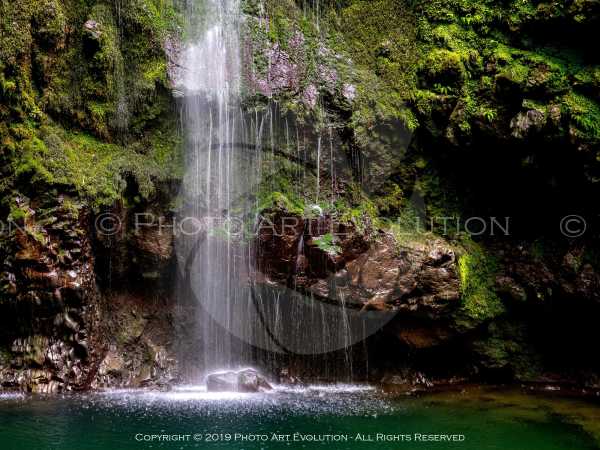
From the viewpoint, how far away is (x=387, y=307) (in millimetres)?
12016

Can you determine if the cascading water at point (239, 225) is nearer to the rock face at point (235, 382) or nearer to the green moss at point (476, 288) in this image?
the rock face at point (235, 382)

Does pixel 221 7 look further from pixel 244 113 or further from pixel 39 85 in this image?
pixel 39 85

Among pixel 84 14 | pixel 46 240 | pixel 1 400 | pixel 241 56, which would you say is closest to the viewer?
pixel 1 400

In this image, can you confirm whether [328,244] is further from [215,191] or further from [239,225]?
[215,191]

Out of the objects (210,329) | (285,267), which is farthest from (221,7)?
(210,329)

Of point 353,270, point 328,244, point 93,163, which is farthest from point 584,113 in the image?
point 93,163

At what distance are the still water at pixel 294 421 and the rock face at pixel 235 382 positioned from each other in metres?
0.27

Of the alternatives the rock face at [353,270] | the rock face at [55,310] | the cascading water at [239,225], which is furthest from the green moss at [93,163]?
the rock face at [353,270]

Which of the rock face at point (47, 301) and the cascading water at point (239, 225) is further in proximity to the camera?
the cascading water at point (239, 225)

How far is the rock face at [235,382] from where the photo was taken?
11281mm

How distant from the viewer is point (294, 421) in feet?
30.0

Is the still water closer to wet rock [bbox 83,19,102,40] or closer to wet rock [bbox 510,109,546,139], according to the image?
wet rock [bbox 510,109,546,139]

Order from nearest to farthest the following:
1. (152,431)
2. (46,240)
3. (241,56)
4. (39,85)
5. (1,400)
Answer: (152,431)
(1,400)
(46,240)
(39,85)
(241,56)

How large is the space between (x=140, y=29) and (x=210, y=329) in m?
7.50
